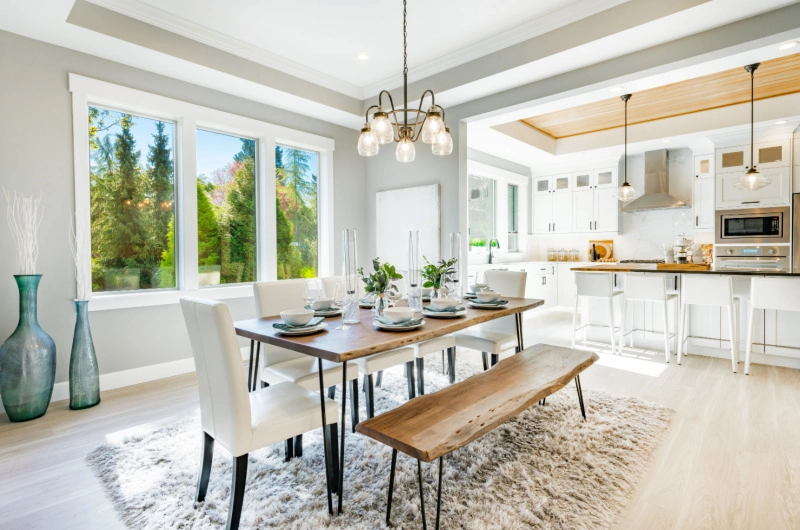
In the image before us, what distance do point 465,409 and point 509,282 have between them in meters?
1.78

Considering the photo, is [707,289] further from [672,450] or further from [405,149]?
[405,149]

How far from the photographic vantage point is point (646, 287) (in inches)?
161

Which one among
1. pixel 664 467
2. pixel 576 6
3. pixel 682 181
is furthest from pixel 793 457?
pixel 682 181

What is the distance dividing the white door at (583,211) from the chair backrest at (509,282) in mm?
4379

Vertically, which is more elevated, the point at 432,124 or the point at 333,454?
the point at 432,124

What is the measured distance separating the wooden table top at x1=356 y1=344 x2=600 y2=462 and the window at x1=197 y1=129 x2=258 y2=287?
290cm

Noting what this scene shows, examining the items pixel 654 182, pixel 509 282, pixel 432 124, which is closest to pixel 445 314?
pixel 432 124

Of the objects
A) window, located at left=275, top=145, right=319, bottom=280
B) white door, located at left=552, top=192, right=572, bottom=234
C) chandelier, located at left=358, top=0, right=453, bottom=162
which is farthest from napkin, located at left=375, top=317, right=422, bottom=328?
white door, located at left=552, top=192, right=572, bottom=234

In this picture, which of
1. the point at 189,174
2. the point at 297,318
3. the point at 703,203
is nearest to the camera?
the point at 297,318

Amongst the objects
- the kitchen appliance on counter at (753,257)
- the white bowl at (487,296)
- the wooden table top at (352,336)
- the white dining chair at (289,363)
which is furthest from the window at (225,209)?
the kitchen appliance on counter at (753,257)

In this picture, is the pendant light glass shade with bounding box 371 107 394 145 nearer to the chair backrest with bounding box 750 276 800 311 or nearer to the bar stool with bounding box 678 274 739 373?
the bar stool with bounding box 678 274 739 373

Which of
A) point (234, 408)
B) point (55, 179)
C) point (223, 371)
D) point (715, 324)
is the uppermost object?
point (55, 179)

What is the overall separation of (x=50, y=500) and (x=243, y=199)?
2.98 m

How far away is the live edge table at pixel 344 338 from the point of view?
171 cm
